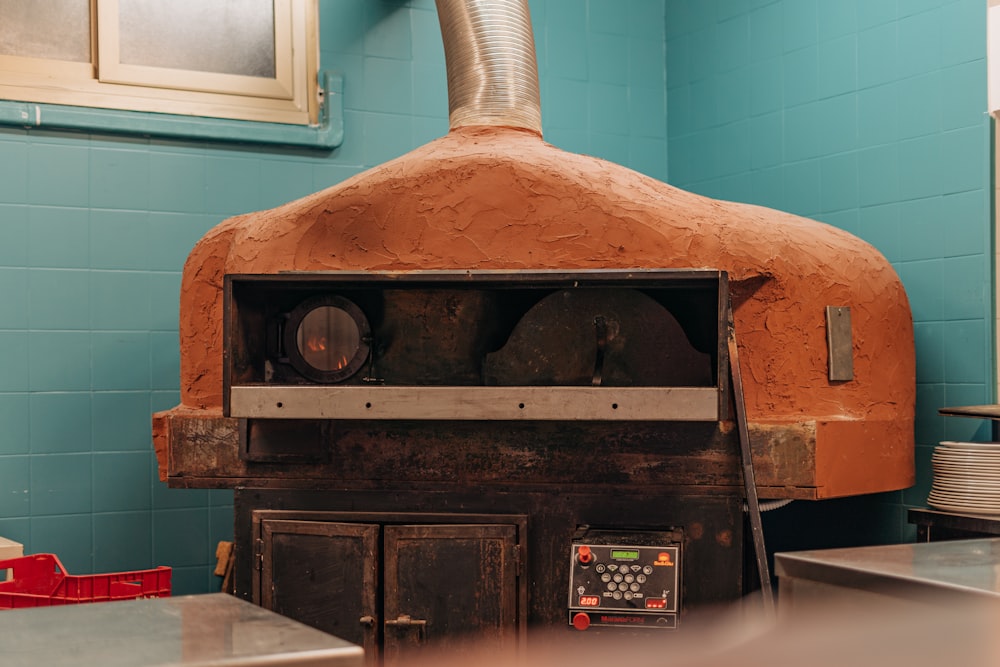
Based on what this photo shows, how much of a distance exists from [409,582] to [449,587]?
0.36 ft

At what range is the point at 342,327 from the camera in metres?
3.01

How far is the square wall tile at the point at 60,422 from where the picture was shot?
3.79 meters

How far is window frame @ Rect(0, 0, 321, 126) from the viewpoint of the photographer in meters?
3.79

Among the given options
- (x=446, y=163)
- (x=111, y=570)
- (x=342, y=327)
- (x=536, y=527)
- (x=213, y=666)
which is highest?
(x=446, y=163)

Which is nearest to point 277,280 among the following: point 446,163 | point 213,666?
point 446,163

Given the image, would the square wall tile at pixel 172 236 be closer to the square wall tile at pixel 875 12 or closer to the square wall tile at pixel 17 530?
the square wall tile at pixel 17 530

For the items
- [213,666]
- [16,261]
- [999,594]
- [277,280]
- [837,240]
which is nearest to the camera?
[213,666]

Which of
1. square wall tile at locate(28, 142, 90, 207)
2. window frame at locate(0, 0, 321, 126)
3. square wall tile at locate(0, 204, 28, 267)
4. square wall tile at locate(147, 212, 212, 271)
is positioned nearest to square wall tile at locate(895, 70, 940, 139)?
window frame at locate(0, 0, 321, 126)

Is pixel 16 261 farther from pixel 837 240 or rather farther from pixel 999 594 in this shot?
pixel 999 594

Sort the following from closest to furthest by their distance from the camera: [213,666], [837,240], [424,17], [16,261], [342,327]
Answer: [213,666] < [342,327] < [837,240] < [16,261] < [424,17]

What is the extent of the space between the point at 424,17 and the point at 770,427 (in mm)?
2457

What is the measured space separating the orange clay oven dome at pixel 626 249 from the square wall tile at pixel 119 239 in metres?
0.90

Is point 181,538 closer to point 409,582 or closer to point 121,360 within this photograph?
point 121,360

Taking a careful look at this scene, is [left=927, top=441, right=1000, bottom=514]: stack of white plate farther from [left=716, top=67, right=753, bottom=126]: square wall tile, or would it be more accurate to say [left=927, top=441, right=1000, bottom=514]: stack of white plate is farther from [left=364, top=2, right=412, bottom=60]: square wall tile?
[left=364, top=2, right=412, bottom=60]: square wall tile
